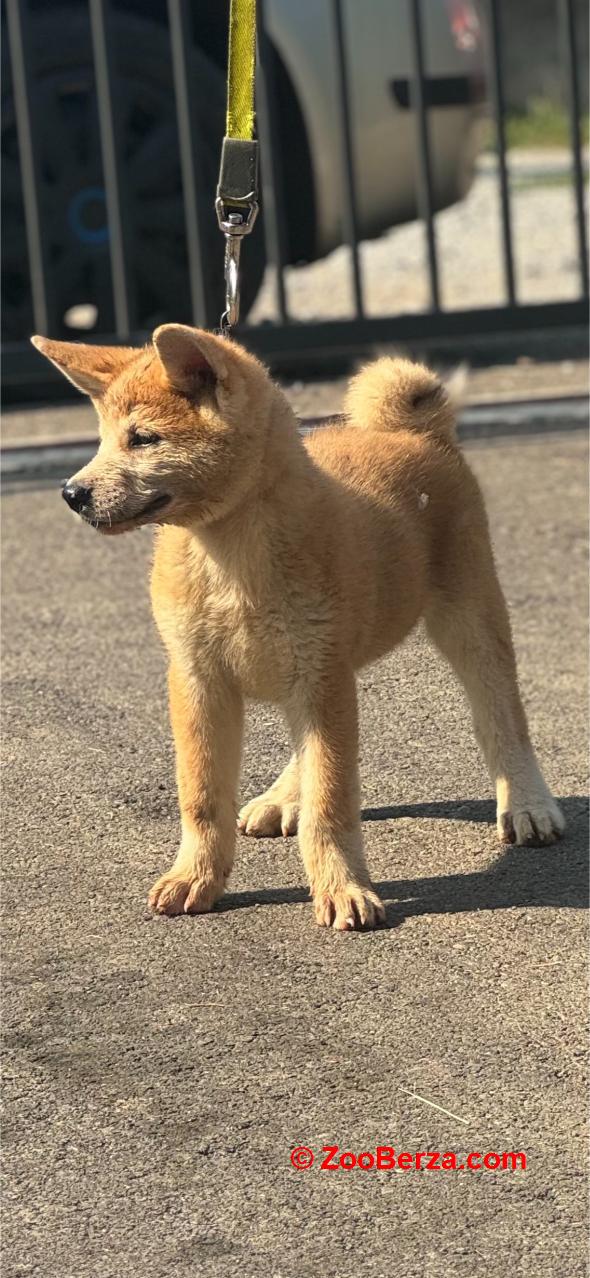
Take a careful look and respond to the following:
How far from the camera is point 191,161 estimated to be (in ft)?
22.9

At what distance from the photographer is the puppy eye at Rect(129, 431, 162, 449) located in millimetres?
2992

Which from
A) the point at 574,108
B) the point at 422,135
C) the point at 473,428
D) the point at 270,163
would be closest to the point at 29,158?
the point at 270,163

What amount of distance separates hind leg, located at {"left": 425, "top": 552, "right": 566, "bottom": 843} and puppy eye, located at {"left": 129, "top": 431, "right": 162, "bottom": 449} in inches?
34.6

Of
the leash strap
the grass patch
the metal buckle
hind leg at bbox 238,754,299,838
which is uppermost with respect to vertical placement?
the leash strap

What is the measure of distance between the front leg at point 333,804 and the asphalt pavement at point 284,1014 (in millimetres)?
60

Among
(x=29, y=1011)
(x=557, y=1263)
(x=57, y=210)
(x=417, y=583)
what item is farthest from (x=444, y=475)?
(x=57, y=210)

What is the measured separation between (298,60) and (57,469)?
2.17m

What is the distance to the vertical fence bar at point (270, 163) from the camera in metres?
6.98

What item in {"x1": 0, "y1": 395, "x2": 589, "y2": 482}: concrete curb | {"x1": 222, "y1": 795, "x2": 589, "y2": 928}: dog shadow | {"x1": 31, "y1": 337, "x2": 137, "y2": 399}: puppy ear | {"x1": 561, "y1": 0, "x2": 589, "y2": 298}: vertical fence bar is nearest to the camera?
{"x1": 31, "y1": 337, "x2": 137, "y2": 399}: puppy ear

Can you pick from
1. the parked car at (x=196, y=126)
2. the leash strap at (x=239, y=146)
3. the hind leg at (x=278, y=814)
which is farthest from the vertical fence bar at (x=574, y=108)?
the hind leg at (x=278, y=814)

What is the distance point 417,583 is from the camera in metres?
3.50

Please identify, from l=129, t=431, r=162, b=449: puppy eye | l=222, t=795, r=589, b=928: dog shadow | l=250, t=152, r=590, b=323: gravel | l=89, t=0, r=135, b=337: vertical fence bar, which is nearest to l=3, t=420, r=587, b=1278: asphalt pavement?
l=222, t=795, r=589, b=928: dog shadow

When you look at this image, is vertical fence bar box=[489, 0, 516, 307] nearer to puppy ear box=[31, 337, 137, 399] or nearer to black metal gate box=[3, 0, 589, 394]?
black metal gate box=[3, 0, 589, 394]

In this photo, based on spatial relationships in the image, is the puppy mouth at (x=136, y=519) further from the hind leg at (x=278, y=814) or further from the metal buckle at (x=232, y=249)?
the hind leg at (x=278, y=814)
